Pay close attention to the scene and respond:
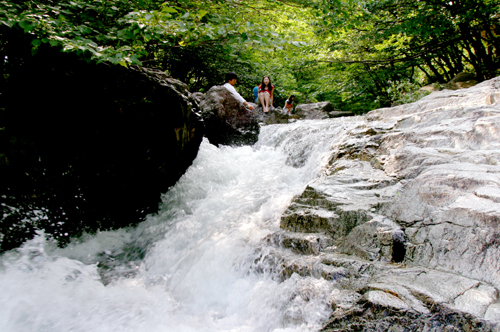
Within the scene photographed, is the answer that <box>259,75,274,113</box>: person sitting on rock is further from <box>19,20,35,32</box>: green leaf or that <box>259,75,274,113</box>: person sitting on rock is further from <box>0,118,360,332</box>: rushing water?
<box>19,20,35,32</box>: green leaf

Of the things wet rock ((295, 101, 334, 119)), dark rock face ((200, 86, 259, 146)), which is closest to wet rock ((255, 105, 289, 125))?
dark rock face ((200, 86, 259, 146))

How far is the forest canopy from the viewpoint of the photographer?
10.4 ft

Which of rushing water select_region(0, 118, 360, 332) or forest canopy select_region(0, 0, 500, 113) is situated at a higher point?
forest canopy select_region(0, 0, 500, 113)

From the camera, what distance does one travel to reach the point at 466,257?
84.2 inches

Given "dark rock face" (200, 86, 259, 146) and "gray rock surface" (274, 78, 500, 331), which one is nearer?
"gray rock surface" (274, 78, 500, 331)

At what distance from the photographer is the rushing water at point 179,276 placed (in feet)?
8.33

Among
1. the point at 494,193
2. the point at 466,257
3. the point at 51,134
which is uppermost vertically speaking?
the point at 51,134

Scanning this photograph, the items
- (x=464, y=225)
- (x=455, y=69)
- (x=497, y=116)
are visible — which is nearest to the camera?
(x=464, y=225)

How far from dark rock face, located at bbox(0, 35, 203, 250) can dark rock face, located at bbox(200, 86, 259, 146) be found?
3.59m

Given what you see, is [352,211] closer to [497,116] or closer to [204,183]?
[497,116]

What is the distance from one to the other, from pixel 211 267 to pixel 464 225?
262cm

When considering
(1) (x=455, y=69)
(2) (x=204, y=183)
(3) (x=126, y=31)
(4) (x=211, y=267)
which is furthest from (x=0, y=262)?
(1) (x=455, y=69)

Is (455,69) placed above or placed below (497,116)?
above

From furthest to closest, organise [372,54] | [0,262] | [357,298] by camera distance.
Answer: [372,54], [0,262], [357,298]
